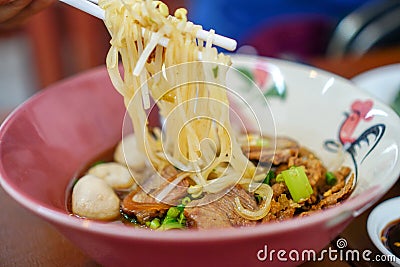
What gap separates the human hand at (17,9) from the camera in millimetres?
1140

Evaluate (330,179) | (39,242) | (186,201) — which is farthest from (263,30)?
(39,242)

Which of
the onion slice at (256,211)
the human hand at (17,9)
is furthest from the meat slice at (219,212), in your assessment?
the human hand at (17,9)

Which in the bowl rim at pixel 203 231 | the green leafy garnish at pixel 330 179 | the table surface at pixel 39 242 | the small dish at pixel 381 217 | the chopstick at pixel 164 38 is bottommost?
the table surface at pixel 39 242

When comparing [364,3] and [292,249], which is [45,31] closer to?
[364,3]

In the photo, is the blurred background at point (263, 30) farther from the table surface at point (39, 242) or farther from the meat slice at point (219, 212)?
the meat slice at point (219, 212)

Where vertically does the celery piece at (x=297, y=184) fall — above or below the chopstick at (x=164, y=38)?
below

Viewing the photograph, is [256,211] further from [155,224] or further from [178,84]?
[178,84]

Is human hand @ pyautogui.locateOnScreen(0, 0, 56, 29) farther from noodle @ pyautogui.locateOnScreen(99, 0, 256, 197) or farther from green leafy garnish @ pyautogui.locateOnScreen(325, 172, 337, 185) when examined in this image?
green leafy garnish @ pyautogui.locateOnScreen(325, 172, 337, 185)

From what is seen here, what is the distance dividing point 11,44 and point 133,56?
2.98 metres

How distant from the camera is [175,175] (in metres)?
1.16

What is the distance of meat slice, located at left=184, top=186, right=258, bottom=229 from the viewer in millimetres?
1000

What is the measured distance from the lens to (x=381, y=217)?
113 cm

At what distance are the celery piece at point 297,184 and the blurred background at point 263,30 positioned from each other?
87 centimetres

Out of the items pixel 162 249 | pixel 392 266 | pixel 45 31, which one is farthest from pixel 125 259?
pixel 45 31
